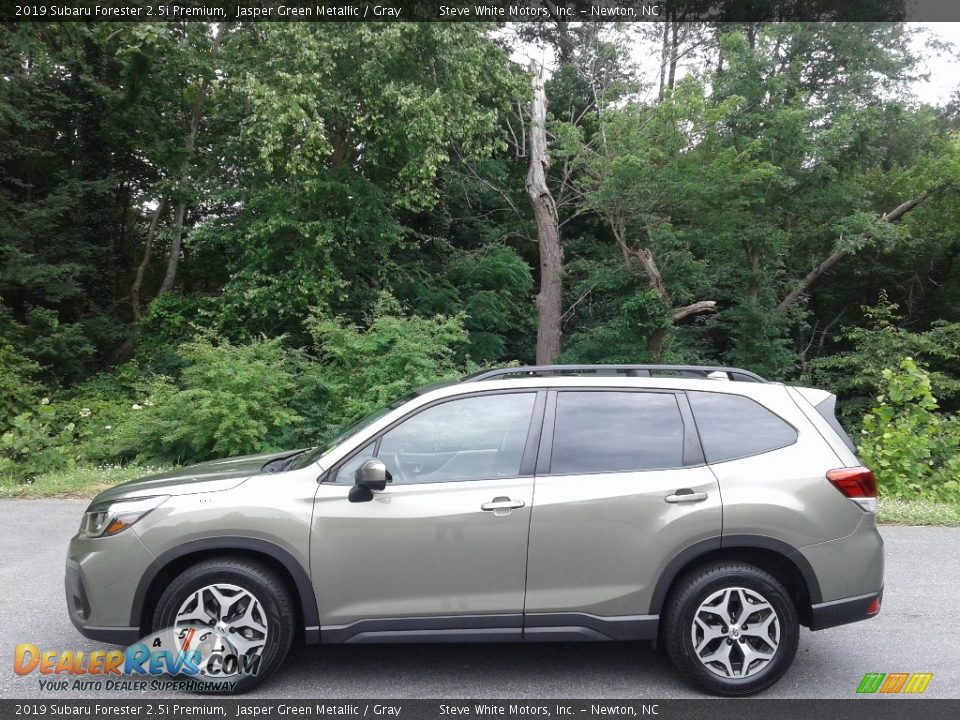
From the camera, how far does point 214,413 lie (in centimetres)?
1104

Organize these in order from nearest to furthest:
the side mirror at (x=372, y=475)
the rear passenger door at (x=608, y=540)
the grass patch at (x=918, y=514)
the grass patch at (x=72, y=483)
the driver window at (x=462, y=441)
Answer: the side mirror at (x=372, y=475), the rear passenger door at (x=608, y=540), the driver window at (x=462, y=441), the grass patch at (x=918, y=514), the grass patch at (x=72, y=483)

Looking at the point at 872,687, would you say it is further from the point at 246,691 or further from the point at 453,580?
the point at 246,691

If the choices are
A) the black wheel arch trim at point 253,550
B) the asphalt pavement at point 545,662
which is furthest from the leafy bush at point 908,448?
the black wheel arch trim at point 253,550

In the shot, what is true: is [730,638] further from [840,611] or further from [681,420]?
[681,420]

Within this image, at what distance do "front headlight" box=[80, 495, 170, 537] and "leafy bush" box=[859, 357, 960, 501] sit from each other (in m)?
9.21

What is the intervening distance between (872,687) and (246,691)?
11.3ft

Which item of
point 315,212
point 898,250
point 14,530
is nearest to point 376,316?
point 315,212

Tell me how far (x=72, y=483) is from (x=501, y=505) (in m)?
7.39

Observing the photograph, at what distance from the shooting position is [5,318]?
16297mm

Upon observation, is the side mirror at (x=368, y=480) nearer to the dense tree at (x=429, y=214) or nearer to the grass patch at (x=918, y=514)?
the grass patch at (x=918, y=514)

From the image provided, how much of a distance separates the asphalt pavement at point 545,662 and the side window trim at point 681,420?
1.20m

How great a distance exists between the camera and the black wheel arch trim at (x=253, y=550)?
378cm

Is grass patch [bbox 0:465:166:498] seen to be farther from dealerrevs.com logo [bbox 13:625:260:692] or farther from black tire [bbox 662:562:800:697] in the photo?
black tire [bbox 662:562:800:697]

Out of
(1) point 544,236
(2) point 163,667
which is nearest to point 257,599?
(2) point 163,667
